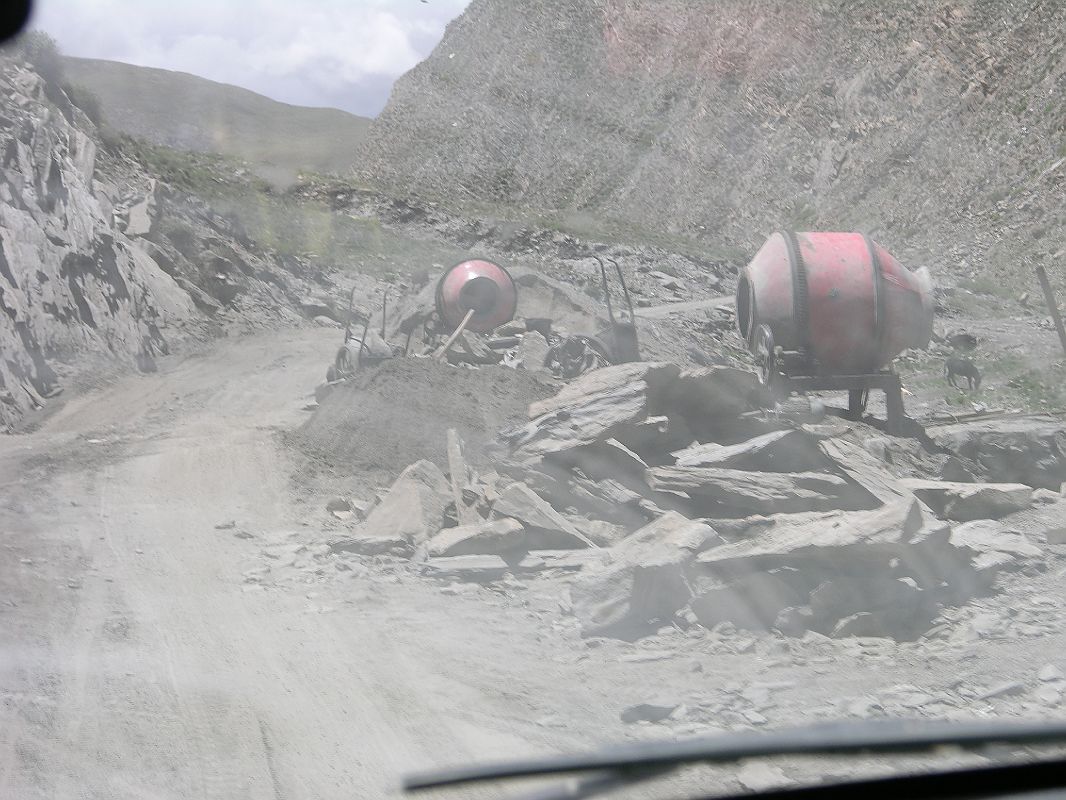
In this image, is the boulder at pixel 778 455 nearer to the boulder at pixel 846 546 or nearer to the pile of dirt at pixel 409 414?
the boulder at pixel 846 546

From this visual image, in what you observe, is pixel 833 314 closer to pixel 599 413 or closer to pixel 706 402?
pixel 706 402

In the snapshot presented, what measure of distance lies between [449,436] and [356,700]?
15.2ft

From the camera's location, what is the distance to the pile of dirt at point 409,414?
33.3ft

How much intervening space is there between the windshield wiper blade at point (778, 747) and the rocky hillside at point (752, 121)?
1036 inches

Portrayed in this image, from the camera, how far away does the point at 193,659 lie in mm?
5355

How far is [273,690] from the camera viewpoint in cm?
497

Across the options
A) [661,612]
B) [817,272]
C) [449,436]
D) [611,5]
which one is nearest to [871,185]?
[611,5]

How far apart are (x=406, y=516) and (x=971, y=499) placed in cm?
441

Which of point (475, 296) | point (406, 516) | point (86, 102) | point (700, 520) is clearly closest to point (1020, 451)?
point (700, 520)

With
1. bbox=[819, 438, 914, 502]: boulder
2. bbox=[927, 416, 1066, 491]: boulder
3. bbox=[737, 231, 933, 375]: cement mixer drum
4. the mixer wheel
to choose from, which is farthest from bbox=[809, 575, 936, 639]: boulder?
bbox=[737, 231, 933, 375]: cement mixer drum

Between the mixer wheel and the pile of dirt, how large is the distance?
2629mm

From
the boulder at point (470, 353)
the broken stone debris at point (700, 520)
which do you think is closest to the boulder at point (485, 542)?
the broken stone debris at point (700, 520)

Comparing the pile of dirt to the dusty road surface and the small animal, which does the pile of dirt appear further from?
the small animal

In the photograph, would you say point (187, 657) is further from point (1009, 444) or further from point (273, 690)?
point (1009, 444)
